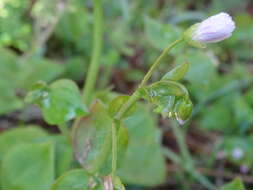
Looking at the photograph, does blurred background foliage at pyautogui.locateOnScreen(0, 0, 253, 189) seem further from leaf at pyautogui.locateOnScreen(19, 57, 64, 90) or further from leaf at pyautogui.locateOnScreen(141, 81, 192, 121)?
leaf at pyautogui.locateOnScreen(141, 81, 192, 121)

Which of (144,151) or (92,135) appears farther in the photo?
(144,151)

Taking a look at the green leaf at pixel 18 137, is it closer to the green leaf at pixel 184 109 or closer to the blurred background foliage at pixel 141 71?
the blurred background foliage at pixel 141 71

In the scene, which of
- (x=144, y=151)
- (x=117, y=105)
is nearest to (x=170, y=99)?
(x=117, y=105)

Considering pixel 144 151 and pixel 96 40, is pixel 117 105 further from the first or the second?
pixel 144 151

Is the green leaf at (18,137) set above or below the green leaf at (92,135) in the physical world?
below

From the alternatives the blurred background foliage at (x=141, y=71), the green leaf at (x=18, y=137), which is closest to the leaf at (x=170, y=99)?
the blurred background foliage at (x=141, y=71)

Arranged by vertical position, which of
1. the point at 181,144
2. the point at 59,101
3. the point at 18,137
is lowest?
the point at 181,144
